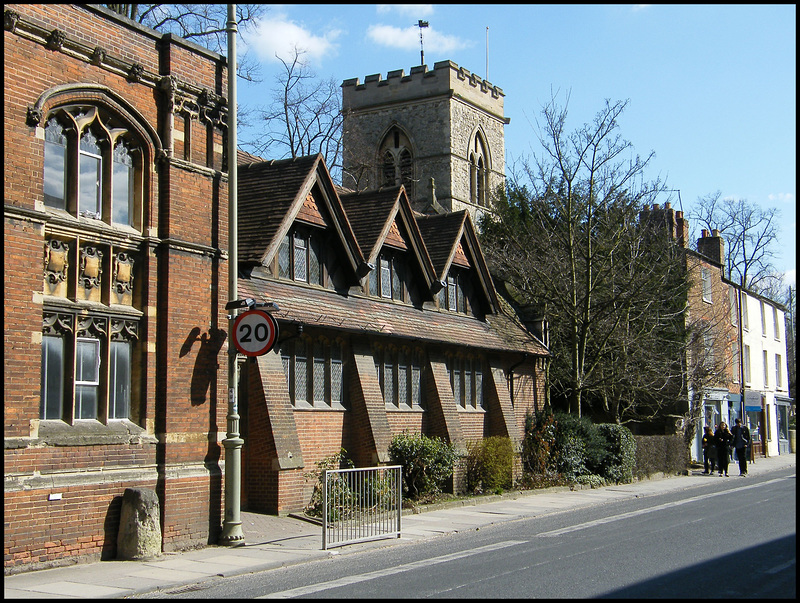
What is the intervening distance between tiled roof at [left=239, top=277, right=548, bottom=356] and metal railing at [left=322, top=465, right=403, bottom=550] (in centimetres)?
402

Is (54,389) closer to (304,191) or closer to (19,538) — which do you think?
(19,538)

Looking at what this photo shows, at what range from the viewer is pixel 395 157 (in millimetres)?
53125

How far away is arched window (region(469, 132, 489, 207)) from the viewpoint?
175 feet

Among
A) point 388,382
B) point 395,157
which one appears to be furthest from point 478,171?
point 388,382

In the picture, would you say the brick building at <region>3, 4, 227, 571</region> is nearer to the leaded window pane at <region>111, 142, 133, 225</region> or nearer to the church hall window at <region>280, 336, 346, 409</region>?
the leaded window pane at <region>111, 142, 133, 225</region>

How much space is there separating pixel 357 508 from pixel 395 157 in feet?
132

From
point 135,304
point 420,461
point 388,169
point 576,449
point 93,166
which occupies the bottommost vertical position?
point 576,449

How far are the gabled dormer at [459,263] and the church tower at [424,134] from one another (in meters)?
23.3

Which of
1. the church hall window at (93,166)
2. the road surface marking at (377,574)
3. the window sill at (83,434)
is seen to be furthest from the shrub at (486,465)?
the church hall window at (93,166)

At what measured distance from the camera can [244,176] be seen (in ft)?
68.3

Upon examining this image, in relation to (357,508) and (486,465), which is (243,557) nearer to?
(357,508)

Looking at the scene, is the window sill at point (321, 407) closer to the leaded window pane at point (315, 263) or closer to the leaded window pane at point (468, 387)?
the leaded window pane at point (315, 263)

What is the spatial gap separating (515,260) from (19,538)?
67.7ft

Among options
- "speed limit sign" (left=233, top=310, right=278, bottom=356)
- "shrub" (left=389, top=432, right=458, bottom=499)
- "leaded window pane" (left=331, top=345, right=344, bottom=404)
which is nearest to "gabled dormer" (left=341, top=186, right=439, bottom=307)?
"leaded window pane" (left=331, top=345, right=344, bottom=404)
